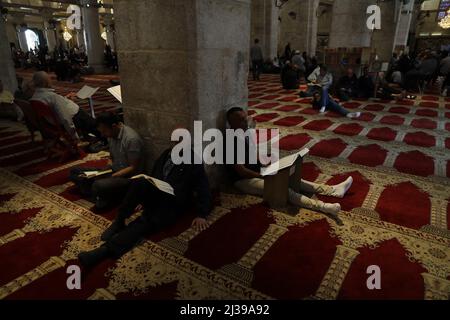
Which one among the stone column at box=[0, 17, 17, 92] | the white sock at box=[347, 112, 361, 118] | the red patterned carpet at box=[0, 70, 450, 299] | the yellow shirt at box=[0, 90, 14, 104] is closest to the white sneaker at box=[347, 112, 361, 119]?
→ the white sock at box=[347, 112, 361, 118]

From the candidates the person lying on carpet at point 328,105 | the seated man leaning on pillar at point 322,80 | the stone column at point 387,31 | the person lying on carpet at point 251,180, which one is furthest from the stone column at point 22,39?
the person lying on carpet at point 251,180

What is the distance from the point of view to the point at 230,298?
1755 mm

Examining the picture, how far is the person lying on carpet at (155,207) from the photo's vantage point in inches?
82.7

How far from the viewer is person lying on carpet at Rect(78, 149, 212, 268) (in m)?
2.10

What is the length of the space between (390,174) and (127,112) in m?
2.80

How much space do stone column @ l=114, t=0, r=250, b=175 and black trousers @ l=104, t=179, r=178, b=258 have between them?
2.35ft

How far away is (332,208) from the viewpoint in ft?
8.21

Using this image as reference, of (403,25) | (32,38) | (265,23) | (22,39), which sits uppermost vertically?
(32,38)

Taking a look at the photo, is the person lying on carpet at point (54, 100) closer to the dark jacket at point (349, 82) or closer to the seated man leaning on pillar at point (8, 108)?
the seated man leaning on pillar at point (8, 108)

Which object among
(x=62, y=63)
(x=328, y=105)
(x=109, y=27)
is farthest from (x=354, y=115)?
(x=109, y=27)

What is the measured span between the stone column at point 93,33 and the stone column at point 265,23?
6702 mm

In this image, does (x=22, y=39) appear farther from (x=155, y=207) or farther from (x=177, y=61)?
(x=155, y=207)

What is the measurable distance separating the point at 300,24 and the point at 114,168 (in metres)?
14.6
